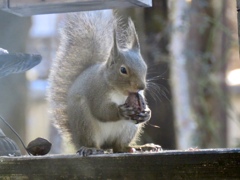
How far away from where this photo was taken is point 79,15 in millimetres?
2992

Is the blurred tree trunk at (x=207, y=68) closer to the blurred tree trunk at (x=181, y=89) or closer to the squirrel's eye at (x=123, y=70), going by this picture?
the blurred tree trunk at (x=181, y=89)

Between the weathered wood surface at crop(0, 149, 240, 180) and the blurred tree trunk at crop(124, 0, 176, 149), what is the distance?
294cm

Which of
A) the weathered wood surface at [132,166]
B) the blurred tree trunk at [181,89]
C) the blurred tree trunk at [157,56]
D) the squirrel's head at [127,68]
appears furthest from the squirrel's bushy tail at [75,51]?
the blurred tree trunk at [181,89]

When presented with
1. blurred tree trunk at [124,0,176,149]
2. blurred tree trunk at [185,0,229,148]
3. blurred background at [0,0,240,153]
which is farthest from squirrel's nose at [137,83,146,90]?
blurred tree trunk at [185,0,229,148]

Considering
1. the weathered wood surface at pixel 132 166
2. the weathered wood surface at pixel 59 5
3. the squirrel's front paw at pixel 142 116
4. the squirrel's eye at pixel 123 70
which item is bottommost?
the weathered wood surface at pixel 132 166

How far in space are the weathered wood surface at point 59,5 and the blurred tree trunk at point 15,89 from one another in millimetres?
1226

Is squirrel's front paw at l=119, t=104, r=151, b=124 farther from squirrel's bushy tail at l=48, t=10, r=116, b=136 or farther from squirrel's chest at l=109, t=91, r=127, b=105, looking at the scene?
squirrel's bushy tail at l=48, t=10, r=116, b=136

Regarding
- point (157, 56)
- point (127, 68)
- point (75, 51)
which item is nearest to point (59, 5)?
point (127, 68)

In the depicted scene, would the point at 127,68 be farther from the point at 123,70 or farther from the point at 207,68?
the point at 207,68

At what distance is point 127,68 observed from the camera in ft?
8.59

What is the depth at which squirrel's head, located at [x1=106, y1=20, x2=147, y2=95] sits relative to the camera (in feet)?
8.36

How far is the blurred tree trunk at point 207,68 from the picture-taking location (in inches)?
230

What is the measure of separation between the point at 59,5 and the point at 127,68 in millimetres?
576

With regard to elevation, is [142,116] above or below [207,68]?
below
